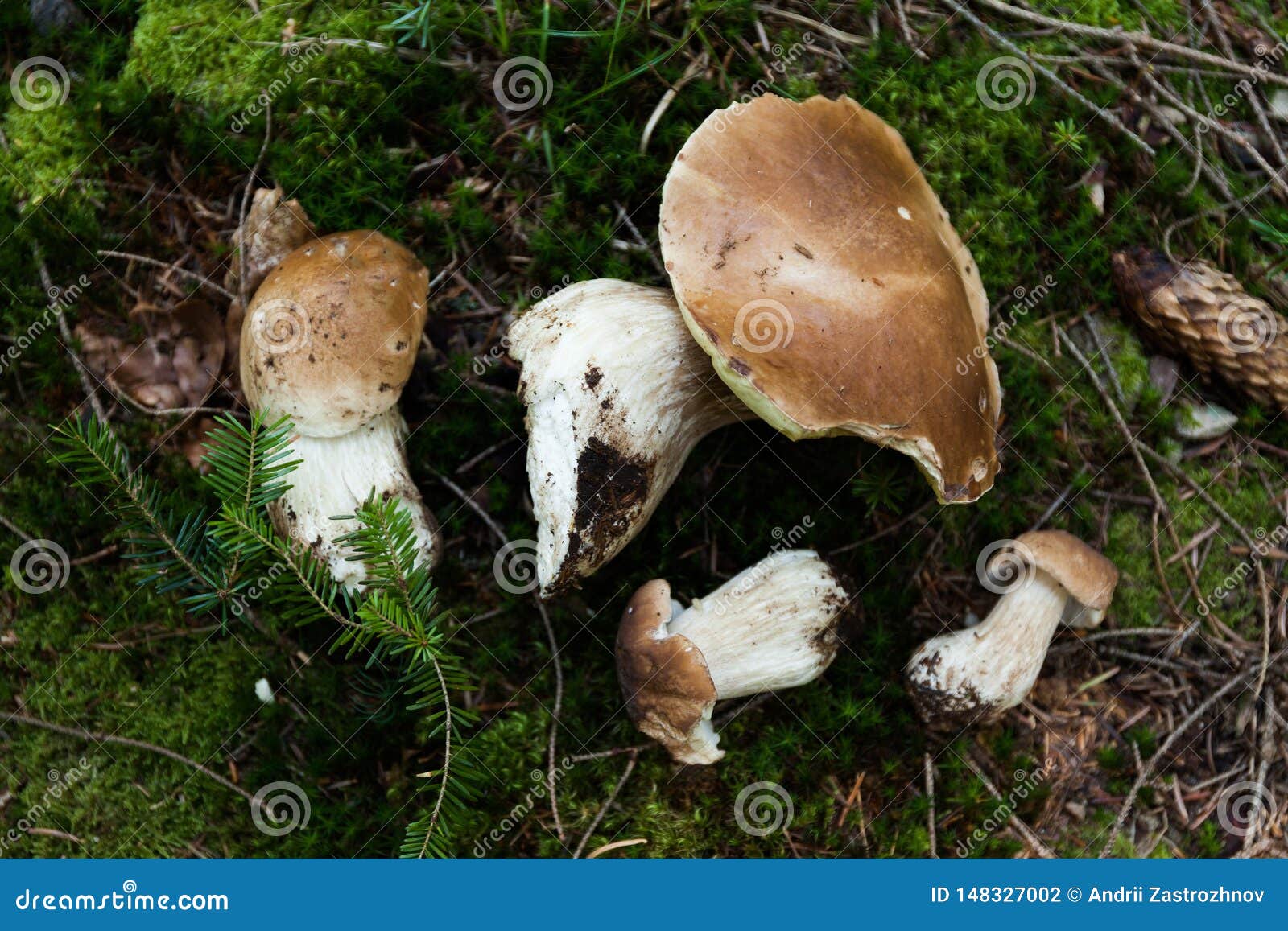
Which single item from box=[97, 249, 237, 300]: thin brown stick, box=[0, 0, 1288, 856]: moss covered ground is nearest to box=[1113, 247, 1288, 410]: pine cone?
box=[0, 0, 1288, 856]: moss covered ground

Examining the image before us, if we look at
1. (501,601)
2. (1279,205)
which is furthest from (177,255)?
(1279,205)

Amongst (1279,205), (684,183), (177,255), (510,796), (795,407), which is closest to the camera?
(795,407)

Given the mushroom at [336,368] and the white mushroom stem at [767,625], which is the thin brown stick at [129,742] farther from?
the white mushroom stem at [767,625]

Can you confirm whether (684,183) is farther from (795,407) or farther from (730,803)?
(730,803)

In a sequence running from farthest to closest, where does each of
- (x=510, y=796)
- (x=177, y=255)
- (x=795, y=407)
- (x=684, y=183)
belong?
(x=177, y=255)
(x=510, y=796)
(x=684, y=183)
(x=795, y=407)

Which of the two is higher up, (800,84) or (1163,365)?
(800,84)

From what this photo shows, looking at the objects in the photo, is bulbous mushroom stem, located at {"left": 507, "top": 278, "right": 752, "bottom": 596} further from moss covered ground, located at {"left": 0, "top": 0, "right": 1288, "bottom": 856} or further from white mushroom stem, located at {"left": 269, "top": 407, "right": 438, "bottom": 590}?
white mushroom stem, located at {"left": 269, "top": 407, "right": 438, "bottom": 590}

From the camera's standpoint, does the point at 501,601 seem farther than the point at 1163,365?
No

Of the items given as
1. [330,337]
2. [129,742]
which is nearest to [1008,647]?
[330,337]
